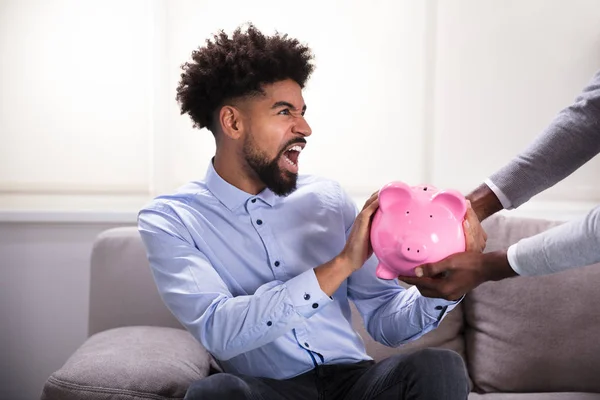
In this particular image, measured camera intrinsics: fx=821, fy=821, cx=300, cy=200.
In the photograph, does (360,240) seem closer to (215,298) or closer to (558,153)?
(215,298)

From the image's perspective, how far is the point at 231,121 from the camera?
1.92 meters

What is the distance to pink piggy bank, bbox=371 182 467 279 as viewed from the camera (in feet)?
5.14

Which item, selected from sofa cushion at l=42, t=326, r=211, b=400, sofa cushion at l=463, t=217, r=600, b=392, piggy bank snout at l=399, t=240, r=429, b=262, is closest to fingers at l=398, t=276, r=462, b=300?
piggy bank snout at l=399, t=240, r=429, b=262

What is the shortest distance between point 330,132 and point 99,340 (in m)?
1.17

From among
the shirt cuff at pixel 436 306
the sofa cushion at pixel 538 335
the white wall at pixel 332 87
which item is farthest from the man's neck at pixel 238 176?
the white wall at pixel 332 87

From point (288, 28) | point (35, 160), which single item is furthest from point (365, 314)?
point (35, 160)

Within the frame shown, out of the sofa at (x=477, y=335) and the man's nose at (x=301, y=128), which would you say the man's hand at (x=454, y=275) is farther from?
the sofa at (x=477, y=335)

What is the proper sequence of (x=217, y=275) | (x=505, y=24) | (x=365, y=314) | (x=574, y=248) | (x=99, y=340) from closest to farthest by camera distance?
1. (x=574, y=248)
2. (x=217, y=275)
3. (x=365, y=314)
4. (x=99, y=340)
5. (x=505, y=24)

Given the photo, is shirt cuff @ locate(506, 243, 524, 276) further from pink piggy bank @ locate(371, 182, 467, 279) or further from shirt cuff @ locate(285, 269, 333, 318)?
shirt cuff @ locate(285, 269, 333, 318)

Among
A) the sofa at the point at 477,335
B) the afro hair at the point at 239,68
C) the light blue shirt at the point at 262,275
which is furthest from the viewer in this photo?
the sofa at the point at 477,335

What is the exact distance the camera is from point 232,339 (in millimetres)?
1664

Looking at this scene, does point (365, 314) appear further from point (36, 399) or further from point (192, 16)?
point (36, 399)

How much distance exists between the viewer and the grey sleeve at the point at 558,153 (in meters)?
2.14

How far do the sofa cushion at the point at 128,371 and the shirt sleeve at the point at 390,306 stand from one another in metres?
0.48
